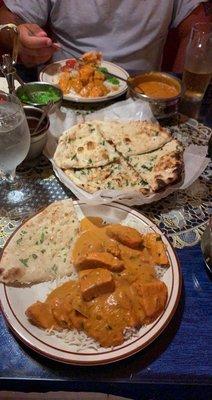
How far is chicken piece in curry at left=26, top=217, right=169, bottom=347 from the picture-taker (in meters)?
1.06

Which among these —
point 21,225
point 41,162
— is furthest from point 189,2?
point 21,225

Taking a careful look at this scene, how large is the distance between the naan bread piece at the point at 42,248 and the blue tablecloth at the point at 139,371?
0.15 m

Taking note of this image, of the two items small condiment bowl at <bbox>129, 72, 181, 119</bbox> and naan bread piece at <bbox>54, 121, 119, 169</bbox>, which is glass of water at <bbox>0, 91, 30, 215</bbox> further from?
small condiment bowl at <bbox>129, 72, 181, 119</bbox>

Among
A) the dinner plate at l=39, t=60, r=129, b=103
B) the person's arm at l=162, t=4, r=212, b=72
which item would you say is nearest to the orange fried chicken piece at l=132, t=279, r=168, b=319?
the dinner plate at l=39, t=60, r=129, b=103

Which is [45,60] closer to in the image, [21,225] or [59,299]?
[21,225]

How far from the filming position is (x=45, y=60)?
2285 mm

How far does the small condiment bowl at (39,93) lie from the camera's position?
1835 mm

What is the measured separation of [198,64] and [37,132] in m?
1.03

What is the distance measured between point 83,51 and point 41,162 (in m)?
1.34

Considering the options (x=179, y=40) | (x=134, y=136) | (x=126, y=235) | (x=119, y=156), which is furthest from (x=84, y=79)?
(x=179, y=40)

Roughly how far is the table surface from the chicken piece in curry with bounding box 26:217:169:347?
0.28ft

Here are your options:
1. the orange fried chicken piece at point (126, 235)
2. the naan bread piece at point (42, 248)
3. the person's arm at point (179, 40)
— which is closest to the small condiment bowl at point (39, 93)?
the naan bread piece at point (42, 248)

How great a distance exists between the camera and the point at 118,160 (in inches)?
63.0

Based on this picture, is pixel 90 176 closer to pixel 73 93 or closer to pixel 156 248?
pixel 156 248
